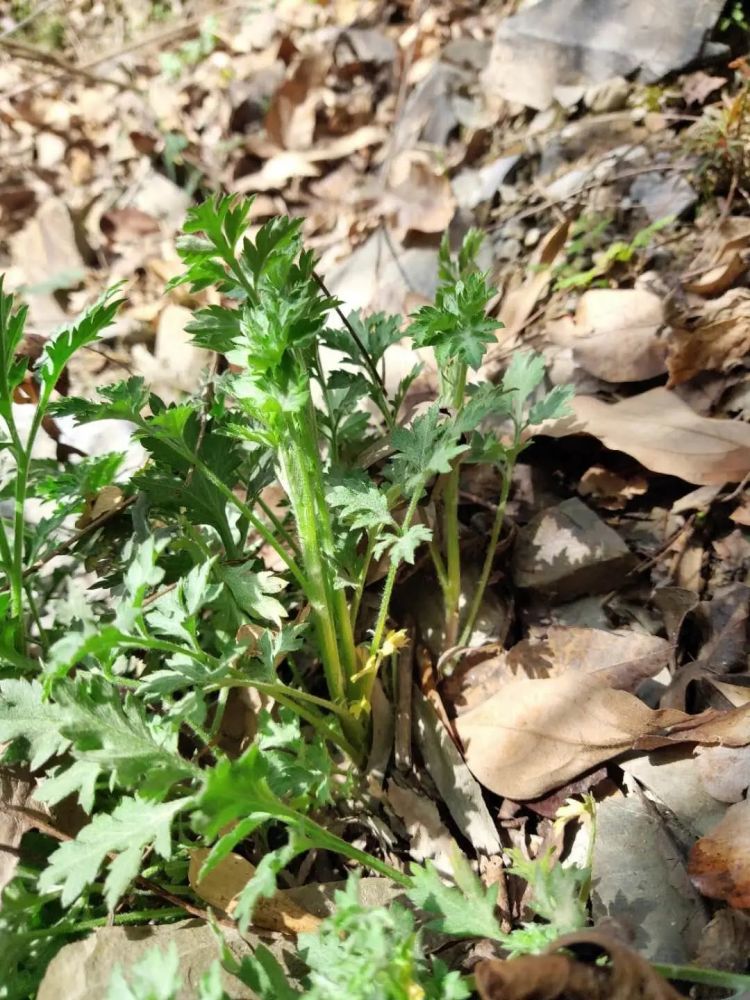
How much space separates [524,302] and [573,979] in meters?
1.87

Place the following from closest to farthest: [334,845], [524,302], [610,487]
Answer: [334,845] → [610,487] → [524,302]

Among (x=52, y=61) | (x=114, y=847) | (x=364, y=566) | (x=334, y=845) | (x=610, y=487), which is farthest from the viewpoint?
(x=52, y=61)

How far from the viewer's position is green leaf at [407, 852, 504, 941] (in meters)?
1.17

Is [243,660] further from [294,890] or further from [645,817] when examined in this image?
[645,817]

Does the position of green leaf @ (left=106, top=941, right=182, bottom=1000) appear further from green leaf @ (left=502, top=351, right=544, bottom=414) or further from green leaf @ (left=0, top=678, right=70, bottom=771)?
green leaf @ (left=502, top=351, right=544, bottom=414)

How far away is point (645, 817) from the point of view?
1363mm

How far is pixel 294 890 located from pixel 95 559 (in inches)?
31.1

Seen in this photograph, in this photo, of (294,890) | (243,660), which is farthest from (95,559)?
(294,890)

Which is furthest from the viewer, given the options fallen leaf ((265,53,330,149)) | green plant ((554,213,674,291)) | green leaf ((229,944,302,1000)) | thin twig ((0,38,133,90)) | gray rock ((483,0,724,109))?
thin twig ((0,38,133,90))

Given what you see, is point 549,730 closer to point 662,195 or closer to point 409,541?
point 409,541

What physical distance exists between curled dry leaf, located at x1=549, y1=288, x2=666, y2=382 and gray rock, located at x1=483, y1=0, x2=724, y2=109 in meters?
1.11

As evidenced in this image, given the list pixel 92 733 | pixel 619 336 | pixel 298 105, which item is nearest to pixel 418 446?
pixel 92 733

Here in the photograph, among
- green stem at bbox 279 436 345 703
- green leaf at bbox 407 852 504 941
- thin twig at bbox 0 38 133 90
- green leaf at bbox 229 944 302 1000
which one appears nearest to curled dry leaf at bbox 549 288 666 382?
green stem at bbox 279 436 345 703

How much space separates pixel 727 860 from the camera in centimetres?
123
